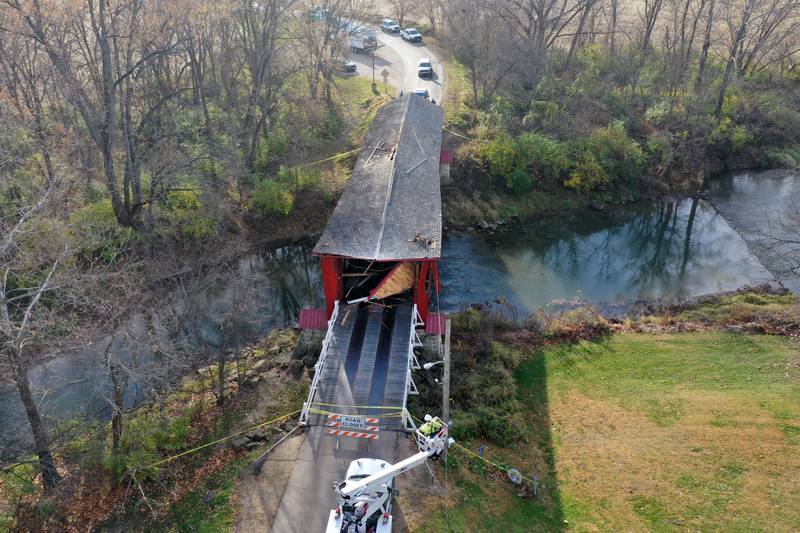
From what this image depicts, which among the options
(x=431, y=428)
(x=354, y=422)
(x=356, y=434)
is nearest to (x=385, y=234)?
(x=354, y=422)

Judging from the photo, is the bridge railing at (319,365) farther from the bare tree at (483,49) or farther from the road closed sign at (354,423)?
the bare tree at (483,49)

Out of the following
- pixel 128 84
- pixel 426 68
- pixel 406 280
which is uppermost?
pixel 426 68

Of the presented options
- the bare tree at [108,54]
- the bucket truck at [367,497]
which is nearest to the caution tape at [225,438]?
the bucket truck at [367,497]

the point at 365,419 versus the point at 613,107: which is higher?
the point at 613,107

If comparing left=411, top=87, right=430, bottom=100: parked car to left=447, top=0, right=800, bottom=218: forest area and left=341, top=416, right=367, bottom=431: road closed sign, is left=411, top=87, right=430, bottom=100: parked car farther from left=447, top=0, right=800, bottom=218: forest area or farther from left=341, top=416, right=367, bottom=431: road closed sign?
left=341, top=416, right=367, bottom=431: road closed sign

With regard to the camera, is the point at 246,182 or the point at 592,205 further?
the point at 592,205

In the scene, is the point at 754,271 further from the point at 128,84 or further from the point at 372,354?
the point at 128,84

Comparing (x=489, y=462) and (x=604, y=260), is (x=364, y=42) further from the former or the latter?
(x=489, y=462)

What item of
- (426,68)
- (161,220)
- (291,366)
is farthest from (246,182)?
(426,68)
